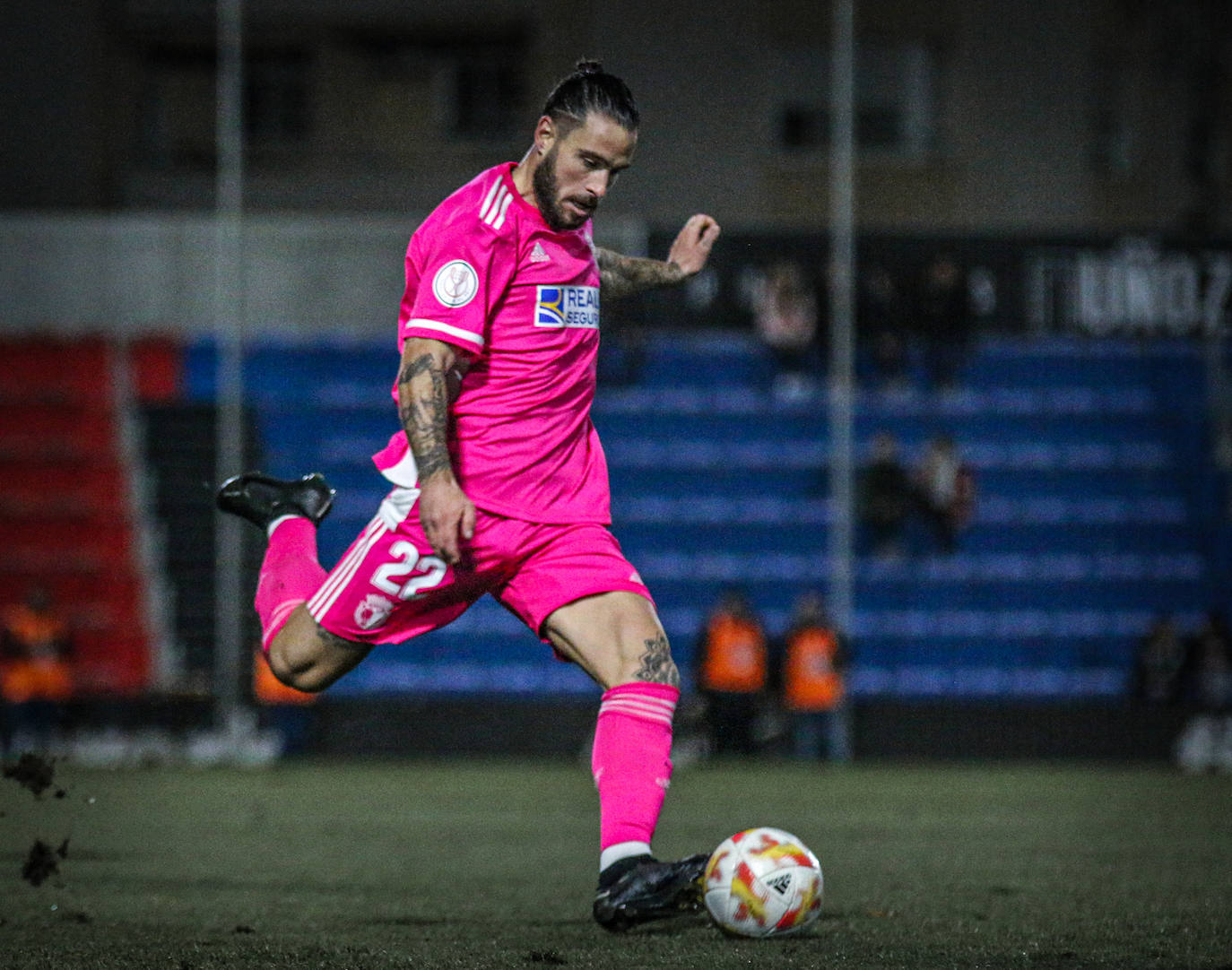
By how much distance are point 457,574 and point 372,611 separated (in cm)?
25

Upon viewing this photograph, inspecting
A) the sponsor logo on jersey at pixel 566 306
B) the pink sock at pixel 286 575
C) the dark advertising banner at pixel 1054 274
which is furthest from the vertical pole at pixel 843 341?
the sponsor logo on jersey at pixel 566 306

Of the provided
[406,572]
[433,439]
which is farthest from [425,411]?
[406,572]

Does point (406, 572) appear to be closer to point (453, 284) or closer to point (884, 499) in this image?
point (453, 284)

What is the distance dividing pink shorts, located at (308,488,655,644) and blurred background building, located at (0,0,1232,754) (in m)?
11.2

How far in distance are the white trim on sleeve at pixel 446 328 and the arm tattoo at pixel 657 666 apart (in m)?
0.85

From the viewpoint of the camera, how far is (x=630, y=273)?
17.6 ft

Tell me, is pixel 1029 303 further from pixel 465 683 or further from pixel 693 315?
pixel 465 683

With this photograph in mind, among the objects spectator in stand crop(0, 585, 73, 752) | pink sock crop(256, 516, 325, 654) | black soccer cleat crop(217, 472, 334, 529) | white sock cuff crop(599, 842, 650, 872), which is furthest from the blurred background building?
white sock cuff crop(599, 842, 650, 872)

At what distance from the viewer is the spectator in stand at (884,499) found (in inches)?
708

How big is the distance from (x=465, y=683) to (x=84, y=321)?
602cm

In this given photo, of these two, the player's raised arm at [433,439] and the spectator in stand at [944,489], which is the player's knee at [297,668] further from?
the spectator in stand at [944,489]

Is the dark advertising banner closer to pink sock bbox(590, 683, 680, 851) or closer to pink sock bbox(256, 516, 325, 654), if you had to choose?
pink sock bbox(256, 516, 325, 654)

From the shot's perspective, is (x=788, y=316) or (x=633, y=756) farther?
(x=788, y=316)

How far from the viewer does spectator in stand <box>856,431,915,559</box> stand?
1798 cm
